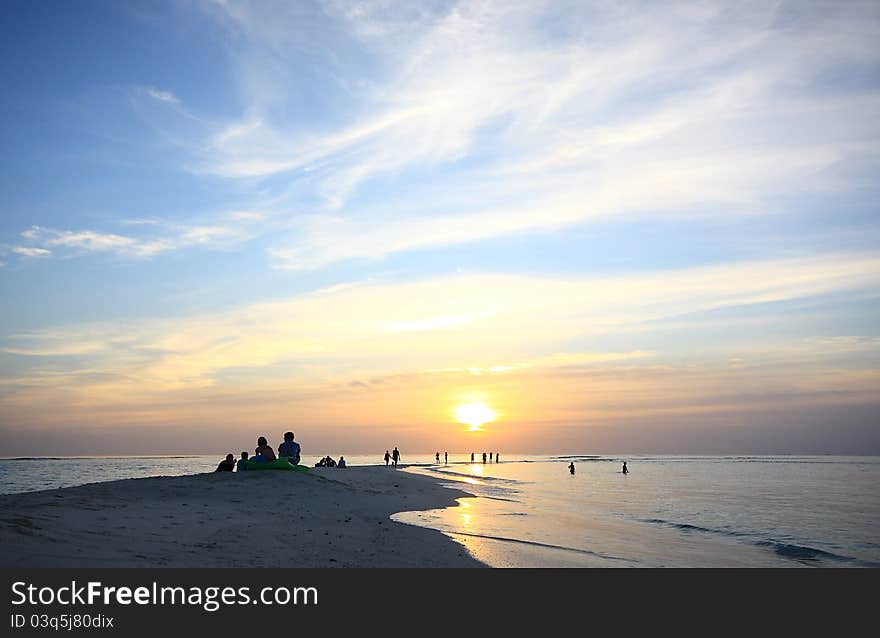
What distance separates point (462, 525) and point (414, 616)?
13.4 metres

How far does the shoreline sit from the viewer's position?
10.0m

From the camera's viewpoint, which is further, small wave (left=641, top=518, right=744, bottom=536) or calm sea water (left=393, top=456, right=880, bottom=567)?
small wave (left=641, top=518, right=744, bottom=536)

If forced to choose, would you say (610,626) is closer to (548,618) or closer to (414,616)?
(548,618)

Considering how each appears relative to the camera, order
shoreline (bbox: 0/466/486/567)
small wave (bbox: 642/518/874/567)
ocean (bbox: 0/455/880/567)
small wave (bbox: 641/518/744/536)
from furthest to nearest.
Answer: small wave (bbox: 641/518/744/536) → small wave (bbox: 642/518/874/567) → ocean (bbox: 0/455/880/567) → shoreline (bbox: 0/466/486/567)

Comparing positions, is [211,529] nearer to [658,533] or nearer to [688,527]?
[658,533]

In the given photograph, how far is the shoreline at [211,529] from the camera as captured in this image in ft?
33.0

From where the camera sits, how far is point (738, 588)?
11.7m

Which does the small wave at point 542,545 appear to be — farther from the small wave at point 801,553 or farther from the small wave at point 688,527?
the small wave at point 688,527

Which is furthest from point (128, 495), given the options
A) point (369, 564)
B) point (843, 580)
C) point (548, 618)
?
point (843, 580)

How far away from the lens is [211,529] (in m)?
13.6

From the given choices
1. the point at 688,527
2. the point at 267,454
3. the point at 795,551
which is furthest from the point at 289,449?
the point at 795,551

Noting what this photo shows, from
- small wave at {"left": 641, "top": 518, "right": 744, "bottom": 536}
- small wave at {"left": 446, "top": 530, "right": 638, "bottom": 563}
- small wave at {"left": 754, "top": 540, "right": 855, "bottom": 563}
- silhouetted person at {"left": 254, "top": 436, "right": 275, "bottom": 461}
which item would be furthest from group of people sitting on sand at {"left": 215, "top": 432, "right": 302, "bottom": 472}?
small wave at {"left": 754, "top": 540, "right": 855, "bottom": 563}

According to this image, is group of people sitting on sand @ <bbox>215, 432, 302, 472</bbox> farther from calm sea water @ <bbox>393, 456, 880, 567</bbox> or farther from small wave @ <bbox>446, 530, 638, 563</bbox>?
small wave @ <bbox>446, 530, 638, 563</bbox>

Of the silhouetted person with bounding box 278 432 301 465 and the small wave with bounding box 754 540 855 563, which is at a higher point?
the silhouetted person with bounding box 278 432 301 465
